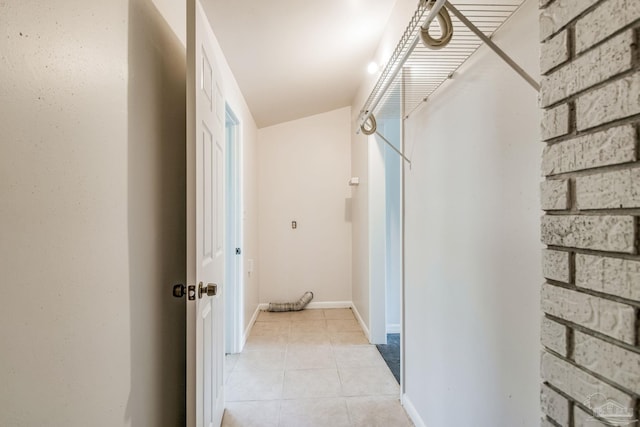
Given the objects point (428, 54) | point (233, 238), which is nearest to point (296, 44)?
point (428, 54)

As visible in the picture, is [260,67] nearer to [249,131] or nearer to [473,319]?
[249,131]

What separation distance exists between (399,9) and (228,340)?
2803 mm

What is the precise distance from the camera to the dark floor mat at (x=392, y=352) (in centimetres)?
252

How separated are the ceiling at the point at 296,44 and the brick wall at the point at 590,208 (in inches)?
62.5

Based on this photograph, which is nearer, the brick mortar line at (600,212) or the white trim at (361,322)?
the brick mortar line at (600,212)

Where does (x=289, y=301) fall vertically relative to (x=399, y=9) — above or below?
below

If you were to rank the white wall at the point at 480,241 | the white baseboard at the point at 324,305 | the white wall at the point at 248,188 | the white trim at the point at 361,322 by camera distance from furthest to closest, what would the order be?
the white baseboard at the point at 324,305 < the white trim at the point at 361,322 < the white wall at the point at 248,188 < the white wall at the point at 480,241

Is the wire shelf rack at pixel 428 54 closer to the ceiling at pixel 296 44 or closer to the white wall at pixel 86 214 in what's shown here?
the ceiling at pixel 296 44

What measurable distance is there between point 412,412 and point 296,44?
2.49 meters

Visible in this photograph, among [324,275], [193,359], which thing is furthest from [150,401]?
[324,275]

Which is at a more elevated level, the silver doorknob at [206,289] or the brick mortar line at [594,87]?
the brick mortar line at [594,87]

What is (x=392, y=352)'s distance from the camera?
2824mm

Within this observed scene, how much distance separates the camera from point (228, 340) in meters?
2.79

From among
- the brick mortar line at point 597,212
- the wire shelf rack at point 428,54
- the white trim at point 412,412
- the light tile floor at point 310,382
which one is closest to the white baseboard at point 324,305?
the light tile floor at point 310,382
